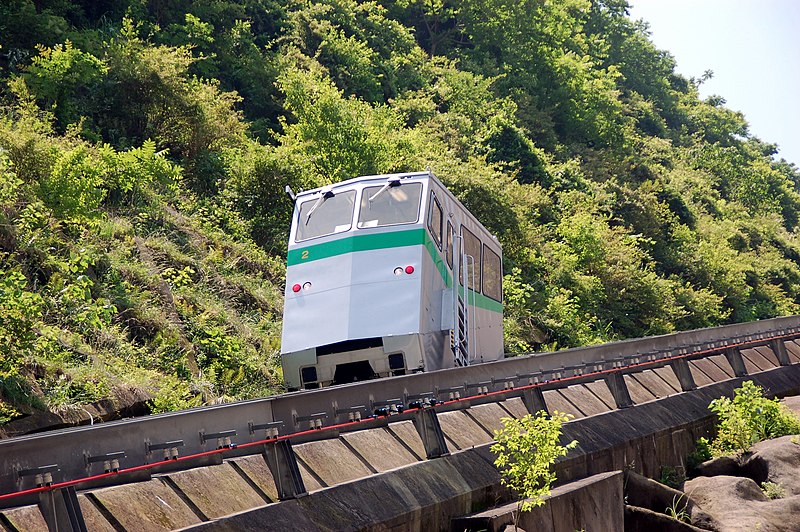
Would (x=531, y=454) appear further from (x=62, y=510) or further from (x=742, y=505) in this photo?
(x=62, y=510)

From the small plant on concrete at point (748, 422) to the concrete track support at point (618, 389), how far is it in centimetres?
148

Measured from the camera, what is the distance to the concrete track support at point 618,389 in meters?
14.8

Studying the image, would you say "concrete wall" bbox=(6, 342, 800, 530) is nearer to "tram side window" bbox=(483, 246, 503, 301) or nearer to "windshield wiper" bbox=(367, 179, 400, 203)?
"windshield wiper" bbox=(367, 179, 400, 203)

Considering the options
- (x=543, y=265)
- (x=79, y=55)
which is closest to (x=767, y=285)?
(x=543, y=265)

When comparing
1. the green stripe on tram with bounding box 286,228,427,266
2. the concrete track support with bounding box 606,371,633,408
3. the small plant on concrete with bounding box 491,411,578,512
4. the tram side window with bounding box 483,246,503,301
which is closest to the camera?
the small plant on concrete with bounding box 491,411,578,512

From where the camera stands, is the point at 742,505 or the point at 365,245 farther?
the point at 365,245

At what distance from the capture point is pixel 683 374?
683 inches

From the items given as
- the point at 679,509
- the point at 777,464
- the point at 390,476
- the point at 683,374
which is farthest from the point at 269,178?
the point at 390,476

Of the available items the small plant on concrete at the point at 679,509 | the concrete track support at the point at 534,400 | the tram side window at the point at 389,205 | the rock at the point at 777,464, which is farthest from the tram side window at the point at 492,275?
the small plant on concrete at the point at 679,509

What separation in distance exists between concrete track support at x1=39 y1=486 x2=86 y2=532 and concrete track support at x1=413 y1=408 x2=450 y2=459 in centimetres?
459

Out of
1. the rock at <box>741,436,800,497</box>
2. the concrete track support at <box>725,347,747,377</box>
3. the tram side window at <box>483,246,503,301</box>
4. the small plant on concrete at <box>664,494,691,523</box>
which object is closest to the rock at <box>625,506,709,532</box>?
the small plant on concrete at <box>664,494,691,523</box>

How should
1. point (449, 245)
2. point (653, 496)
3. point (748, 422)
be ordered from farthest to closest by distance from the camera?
point (449, 245) < point (748, 422) < point (653, 496)

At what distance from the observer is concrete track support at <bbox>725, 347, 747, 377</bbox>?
19.6 metres

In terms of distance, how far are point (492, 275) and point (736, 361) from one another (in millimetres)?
5616
